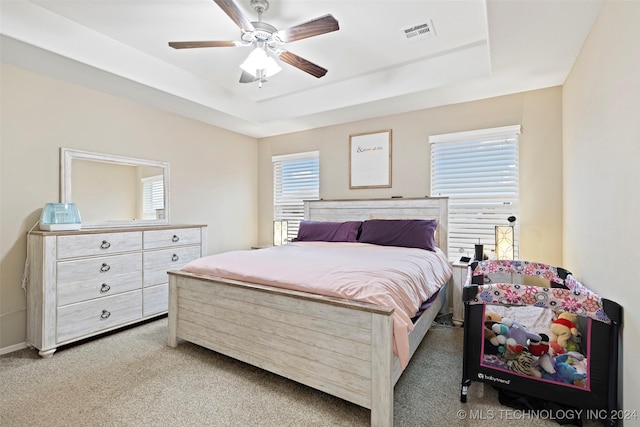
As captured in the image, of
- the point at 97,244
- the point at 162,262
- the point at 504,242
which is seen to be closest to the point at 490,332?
the point at 504,242

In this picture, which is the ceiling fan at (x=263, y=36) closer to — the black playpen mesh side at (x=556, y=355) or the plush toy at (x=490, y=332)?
the black playpen mesh side at (x=556, y=355)

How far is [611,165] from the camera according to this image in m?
1.71

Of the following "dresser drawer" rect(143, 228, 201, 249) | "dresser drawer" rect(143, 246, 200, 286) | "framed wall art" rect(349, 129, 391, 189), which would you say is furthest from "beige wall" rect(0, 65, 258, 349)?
"framed wall art" rect(349, 129, 391, 189)

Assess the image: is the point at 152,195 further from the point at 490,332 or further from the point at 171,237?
the point at 490,332

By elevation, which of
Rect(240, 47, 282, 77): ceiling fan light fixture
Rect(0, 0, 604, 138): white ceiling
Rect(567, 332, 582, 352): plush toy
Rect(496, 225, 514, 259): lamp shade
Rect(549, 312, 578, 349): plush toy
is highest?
Rect(0, 0, 604, 138): white ceiling

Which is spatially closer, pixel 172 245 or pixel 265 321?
pixel 265 321

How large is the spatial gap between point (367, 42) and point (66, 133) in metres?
3.02

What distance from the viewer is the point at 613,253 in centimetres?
167

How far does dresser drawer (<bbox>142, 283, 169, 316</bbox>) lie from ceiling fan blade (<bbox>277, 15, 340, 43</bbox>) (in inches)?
110

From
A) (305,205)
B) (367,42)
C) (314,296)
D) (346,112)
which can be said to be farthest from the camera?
(305,205)

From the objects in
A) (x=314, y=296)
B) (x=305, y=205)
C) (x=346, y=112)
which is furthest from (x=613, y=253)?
(x=305, y=205)

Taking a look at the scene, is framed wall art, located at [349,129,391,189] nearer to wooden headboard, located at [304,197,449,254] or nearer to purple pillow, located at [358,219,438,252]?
wooden headboard, located at [304,197,449,254]

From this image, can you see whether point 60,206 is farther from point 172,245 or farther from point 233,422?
point 233,422

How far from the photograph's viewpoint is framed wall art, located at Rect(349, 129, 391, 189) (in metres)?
3.97
